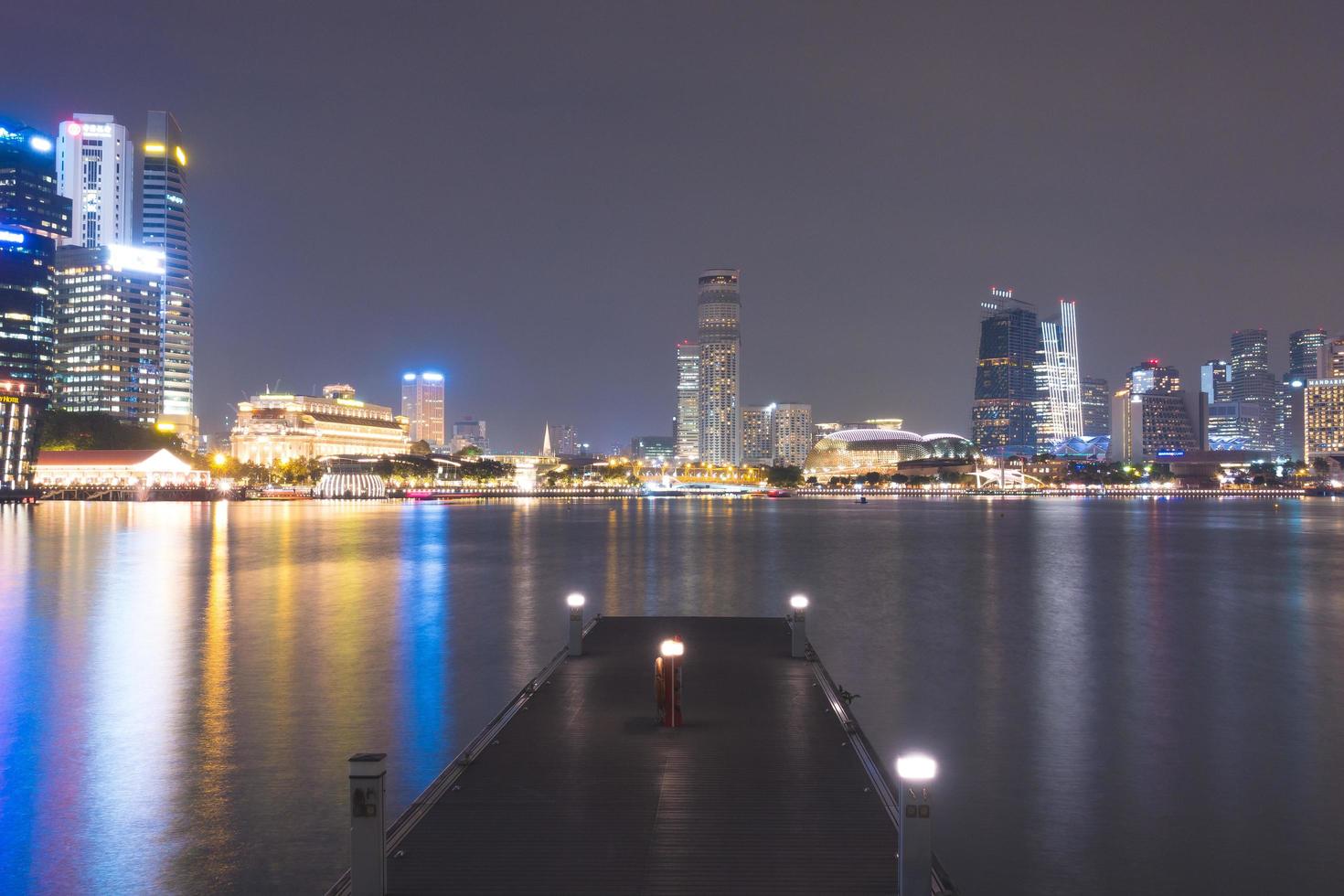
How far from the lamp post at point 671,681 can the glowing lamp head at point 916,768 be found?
5452 millimetres

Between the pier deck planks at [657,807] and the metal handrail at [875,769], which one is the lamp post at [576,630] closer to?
the pier deck planks at [657,807]

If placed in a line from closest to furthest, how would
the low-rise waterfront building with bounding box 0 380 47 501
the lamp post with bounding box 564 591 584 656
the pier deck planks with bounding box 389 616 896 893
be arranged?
the pier deck planks with bounding box 389 616 896 893 < the lamp post with bounding box 564 591 584 656 < the low-rise waterfront building with bounding box 0 380 47 501

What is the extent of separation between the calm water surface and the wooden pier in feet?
6.46

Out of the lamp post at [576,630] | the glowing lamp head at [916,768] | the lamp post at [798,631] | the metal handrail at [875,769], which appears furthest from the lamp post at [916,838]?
the lamp post at [576,630]

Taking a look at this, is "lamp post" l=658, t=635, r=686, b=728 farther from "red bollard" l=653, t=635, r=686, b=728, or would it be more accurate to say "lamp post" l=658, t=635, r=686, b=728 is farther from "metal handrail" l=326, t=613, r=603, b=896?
"metal handrail" l=326, t=613, r=603, b=896

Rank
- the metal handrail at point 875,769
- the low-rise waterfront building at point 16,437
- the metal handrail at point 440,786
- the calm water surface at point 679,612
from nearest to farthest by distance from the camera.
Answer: the metal handrail at point 875,769 → the metal handrail at point 440,786 → the calm water surface at point 679,612 → the low-rise waterfront building at point 16,437

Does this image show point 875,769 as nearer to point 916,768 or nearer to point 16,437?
point 916,768

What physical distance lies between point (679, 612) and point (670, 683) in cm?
1997

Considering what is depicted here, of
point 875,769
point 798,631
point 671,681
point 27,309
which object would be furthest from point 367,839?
point 27,309

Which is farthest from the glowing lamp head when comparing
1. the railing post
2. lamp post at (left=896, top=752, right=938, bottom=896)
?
the railing post

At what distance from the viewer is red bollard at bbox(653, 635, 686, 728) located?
44.2 ft

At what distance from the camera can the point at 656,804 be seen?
1028 cm

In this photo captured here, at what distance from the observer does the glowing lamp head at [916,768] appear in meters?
8.09

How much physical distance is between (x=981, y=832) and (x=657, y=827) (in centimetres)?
544
